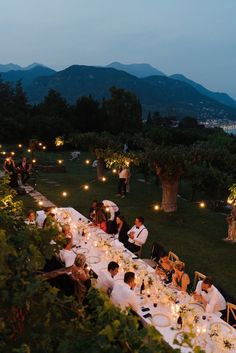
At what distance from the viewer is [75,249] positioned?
1062 cm

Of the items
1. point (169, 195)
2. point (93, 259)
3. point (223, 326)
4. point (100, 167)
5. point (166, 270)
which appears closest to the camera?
point (223, 326)

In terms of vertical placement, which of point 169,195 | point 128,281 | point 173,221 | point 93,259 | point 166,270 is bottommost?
point 173,221

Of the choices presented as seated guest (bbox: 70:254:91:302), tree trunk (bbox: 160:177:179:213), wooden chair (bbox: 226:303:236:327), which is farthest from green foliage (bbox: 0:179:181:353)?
tree trunk (bbox: 160:177:179:213)

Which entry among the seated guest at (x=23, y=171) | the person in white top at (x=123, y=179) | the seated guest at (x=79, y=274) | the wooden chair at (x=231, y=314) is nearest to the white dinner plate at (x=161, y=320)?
the wooden chair at (x=231, y=314)

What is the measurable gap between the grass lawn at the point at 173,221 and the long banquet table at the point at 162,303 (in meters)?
1.16

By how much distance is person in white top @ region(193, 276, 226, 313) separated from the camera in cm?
761

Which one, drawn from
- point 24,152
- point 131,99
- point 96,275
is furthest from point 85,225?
point 131,99

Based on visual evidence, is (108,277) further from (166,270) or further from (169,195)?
(169,195)

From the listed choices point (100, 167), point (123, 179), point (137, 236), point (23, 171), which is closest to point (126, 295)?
point (137, 236)

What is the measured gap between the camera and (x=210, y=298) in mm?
7770

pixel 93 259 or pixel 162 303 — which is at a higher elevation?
pixel 162 303

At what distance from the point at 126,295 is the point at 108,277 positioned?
108 cm

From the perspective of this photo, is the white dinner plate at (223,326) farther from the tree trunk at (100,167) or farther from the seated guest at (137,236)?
the tree trunk at (100,167)

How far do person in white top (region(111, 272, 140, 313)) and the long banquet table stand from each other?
228mm
